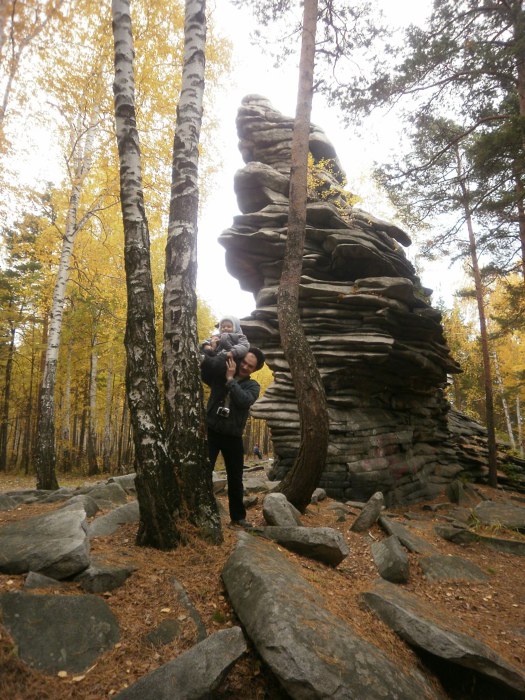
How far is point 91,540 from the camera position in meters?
3.97

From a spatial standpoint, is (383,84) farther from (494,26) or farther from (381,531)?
(381,531)

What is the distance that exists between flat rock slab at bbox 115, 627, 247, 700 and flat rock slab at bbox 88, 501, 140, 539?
92.9 inches

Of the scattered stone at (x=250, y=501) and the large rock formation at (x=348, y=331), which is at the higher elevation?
the large rock formation at (x=348, y=331)

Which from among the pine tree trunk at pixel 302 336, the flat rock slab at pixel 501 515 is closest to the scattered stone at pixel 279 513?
the pine tree trunk at pixel 302 336

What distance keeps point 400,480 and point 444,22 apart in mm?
12460

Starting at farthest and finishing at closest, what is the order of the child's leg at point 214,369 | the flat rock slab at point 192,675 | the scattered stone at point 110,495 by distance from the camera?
the scattered stone at point 110,495 → the child's leg at point 214,369 → the flat rock slab at point 192,675

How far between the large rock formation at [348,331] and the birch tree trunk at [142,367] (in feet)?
21.4

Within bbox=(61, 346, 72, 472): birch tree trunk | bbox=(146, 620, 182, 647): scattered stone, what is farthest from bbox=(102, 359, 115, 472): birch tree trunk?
bbox=(146, 620, 182, 647): scattered stone

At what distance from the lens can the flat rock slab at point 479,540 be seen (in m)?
6.65

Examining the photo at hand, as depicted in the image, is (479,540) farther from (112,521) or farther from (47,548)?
(47,548)

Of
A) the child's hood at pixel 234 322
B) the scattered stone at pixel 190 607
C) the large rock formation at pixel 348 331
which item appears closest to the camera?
the scattered stone at pixel 190 607

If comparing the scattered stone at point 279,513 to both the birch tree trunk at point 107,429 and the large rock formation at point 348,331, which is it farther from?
the birch tree trunk at point 107,429

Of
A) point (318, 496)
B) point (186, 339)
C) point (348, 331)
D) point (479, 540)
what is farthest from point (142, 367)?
point (348, 331)

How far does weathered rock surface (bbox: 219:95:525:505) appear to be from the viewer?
10.3 m
